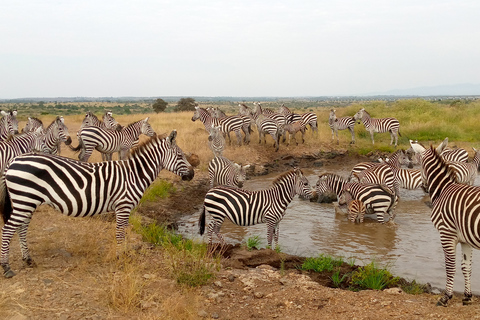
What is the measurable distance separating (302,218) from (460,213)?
5.97 m

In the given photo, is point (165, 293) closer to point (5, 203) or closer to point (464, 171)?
point (5, 203)

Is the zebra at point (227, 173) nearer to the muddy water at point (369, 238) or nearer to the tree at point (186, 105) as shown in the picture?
the muddy water at point (369, 238)

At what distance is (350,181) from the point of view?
11.3m

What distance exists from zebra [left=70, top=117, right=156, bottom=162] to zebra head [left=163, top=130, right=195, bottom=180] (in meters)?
5.23

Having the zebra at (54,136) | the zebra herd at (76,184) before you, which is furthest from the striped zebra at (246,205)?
the zebra at (54,136)

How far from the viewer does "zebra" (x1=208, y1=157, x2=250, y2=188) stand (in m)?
11.0

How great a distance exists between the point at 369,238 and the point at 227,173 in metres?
4.24

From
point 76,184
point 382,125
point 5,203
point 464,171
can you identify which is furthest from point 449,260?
point 382,125

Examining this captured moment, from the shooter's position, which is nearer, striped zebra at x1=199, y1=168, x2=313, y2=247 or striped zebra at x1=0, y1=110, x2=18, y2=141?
striped zebra at x1=199, y1=168, x2=313, y2=247

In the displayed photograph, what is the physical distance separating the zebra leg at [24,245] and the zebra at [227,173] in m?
6.12

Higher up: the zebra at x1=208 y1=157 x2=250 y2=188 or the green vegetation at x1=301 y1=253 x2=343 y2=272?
the zebra at x1=208 y1=157 x2=250 y2=188

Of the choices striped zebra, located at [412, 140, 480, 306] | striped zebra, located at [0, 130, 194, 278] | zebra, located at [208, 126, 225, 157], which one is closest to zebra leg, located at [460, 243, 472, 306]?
striped zebra, located at [412, 140, 480, 306]

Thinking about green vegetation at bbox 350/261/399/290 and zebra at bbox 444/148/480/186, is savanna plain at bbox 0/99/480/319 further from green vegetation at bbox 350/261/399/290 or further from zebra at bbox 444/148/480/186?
zebra at bbox 444/148/480/186

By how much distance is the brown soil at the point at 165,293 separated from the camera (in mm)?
4496
